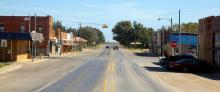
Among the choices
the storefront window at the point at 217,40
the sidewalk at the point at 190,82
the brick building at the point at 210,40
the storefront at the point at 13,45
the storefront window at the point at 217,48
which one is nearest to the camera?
the sidewalk at the point at 190,82

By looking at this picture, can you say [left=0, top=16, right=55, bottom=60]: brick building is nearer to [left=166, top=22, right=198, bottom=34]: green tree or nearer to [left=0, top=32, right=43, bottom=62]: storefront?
[left=0, top=32, right=43, bottom=62]: storefront

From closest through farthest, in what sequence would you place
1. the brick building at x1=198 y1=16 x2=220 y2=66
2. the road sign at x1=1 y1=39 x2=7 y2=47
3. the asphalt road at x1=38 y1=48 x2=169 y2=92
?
the asphalt road at x1=38 y1=48 x2=169 y2=92, the brick building at x1=198 y1=16 x2=220 y2=66, the road sign at x1=1 y1=39 x2=7 y2=47

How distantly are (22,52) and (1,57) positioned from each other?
5.28 m

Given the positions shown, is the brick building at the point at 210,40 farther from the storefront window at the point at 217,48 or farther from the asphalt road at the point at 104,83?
the asphalt road at the point at 104,83

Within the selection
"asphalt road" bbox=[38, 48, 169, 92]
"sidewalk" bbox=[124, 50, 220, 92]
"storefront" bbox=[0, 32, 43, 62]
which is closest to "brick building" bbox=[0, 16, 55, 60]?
"storefront" bbox=[0, 32, 43, 62]

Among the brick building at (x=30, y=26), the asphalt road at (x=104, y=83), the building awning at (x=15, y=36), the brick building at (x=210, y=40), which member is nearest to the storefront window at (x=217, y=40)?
the brick building at (x=210, y=40)

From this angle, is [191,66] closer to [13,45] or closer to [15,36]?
[15,36]

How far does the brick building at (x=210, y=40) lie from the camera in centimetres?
5033

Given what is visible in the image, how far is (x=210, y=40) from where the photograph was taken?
5359cm

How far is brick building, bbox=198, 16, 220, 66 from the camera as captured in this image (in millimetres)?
50331

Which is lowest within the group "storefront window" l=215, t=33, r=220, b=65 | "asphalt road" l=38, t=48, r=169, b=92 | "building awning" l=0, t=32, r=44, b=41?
"asphalt road" l=38, t=48, r=169, b=92

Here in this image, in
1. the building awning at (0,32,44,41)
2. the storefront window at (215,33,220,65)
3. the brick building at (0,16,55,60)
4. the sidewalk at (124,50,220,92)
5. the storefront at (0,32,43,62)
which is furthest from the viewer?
the brick building at (0,16,55,60)

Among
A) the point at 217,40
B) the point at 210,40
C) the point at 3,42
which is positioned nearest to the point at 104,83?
the point at 217,40

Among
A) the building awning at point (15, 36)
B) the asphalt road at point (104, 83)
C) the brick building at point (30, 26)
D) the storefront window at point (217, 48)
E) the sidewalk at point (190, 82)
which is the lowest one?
the sidewalk at point (190, 82)
